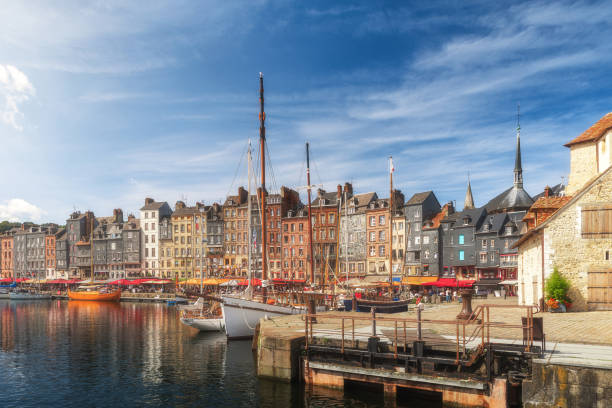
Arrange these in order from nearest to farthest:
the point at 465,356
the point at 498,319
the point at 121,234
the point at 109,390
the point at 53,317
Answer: the point at 465,356, the point at 109,390, the point at 498,319, the point at 53,317, the point at 121,234

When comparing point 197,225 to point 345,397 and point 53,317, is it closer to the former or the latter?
point 53,317

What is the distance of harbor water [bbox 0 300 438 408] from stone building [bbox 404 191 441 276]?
41015 mm

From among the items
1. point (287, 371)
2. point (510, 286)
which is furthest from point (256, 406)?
point (510, 286)

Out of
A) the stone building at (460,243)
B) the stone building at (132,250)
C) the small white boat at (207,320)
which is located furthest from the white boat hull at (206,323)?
the stone building at (132,250)

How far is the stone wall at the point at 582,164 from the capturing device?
3164 centimetres

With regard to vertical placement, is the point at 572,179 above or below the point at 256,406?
above

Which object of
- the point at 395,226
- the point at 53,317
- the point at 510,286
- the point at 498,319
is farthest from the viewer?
the point at 395,226

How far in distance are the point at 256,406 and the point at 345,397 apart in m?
3.45

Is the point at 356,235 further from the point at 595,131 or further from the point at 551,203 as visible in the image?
the point at 551,203

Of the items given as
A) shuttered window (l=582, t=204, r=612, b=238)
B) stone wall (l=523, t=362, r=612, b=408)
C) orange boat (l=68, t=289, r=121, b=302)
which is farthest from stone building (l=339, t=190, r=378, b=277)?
stone wall (l=523, t=362, r=612, b=408)

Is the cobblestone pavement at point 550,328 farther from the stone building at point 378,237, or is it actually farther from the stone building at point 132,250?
the stone building at point 132,250

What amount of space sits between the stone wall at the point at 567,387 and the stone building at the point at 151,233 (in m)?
97.2

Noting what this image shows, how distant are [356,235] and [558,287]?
5621 centimetres

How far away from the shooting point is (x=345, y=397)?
743 inches
